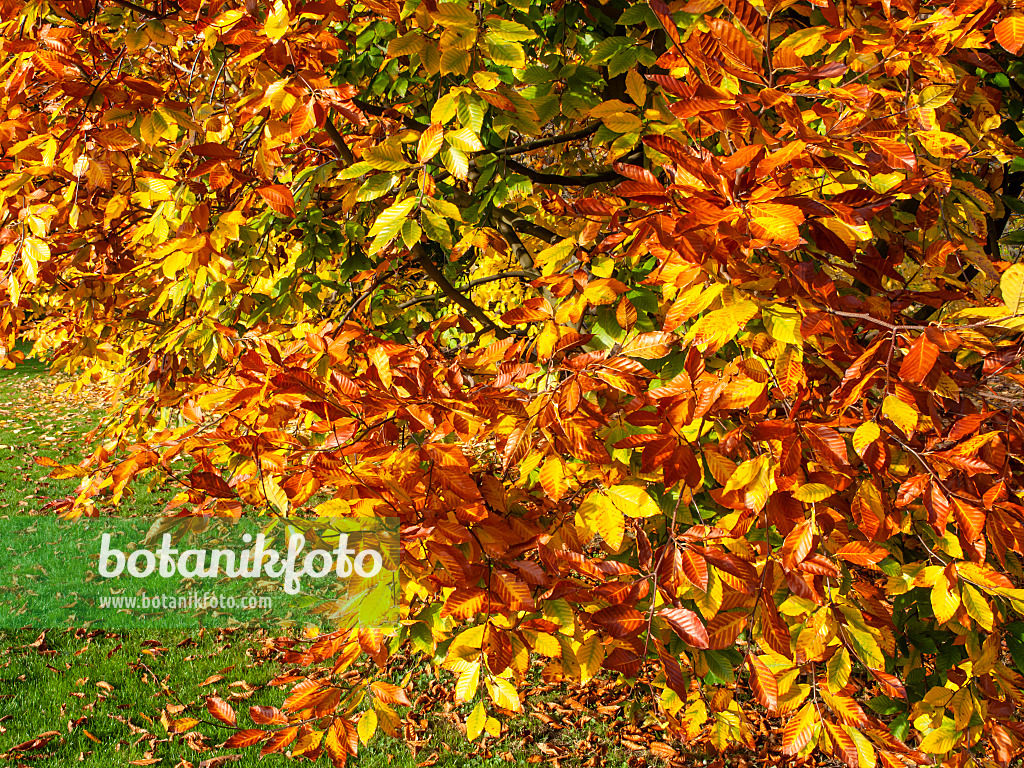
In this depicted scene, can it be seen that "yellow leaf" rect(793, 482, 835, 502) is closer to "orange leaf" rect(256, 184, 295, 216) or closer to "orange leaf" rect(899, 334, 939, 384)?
"orange leaf" rect(899, 334, 939, 384)

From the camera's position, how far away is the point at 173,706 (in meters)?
4.02

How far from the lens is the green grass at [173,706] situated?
144 inches

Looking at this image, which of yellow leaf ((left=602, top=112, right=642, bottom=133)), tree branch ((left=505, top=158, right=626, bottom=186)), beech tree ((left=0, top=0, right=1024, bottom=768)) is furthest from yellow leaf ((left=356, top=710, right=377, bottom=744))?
tree branch ((left=505, top=158, right=626, bottom=186))

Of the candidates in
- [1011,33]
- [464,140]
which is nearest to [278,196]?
[464,140]

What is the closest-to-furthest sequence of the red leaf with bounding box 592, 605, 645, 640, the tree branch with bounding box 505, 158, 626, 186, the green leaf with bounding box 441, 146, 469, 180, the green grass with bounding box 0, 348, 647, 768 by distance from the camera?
the red leaf with bounding box 592, 605, 645, 640, the green leaf with bounding box 441, 146, 469, 180, the tree branch with bounding box 505, 158, 626, 186, the green grass with bounding box 0, 348, 647, 768

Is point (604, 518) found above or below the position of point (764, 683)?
above

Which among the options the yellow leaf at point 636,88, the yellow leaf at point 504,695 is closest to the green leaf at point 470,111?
the yellow leaf at point 636,88

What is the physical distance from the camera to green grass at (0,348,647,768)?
12.0ft

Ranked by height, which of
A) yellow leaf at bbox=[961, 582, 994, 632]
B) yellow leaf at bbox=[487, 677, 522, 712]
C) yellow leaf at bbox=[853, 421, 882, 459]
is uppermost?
yellow leaf at bbox=[853, 421, 882, 459]

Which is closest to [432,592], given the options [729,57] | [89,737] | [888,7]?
[729,57]

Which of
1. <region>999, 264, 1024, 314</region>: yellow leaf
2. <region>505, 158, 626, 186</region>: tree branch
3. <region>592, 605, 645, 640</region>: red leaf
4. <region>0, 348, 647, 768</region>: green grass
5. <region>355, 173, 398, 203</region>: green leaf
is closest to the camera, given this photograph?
<region>999, 264, 1024, 314</region>: yellow leaf

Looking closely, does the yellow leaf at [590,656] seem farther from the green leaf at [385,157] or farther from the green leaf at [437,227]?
the green leaf at [385,157]

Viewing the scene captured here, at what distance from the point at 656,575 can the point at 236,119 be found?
5.40 ft

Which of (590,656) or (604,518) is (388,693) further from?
(604,518)
